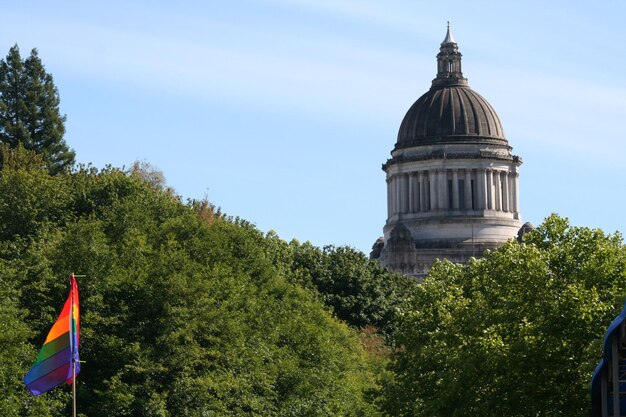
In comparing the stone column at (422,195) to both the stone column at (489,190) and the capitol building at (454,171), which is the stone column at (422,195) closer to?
the capitol building at (454,171)

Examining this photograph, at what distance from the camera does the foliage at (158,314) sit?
7588 cm

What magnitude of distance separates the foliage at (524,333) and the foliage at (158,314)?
28.0 ft

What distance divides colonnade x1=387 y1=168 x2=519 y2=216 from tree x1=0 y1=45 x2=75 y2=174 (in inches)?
2901

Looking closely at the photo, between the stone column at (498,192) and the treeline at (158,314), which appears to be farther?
the stone column at (498,192)

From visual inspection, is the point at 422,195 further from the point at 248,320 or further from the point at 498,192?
the point at 248,320

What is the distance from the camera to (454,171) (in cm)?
19812

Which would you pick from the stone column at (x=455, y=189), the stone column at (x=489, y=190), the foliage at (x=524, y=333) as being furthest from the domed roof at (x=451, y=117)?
the foliage at (x=524, y=333)

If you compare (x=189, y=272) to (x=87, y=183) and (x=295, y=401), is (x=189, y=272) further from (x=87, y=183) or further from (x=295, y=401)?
(x=87, y=183)

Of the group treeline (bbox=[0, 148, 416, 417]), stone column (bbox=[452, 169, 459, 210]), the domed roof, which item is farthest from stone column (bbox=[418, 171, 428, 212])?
treeline (bbox=[0, 148, 416, 417])

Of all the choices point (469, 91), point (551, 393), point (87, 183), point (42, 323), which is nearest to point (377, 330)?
point (87, 183)

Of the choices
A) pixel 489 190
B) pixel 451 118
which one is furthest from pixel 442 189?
pixel 451 118

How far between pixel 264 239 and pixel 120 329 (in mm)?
29481

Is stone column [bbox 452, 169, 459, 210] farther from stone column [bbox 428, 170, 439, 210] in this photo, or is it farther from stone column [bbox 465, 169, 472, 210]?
stone column [bbox 428, 170, 439, 210]

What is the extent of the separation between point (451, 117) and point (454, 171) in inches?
254
